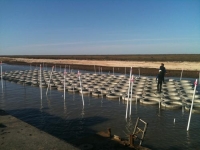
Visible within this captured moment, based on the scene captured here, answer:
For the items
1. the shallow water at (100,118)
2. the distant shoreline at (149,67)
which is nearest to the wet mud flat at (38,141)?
the shallow water at (100,118)

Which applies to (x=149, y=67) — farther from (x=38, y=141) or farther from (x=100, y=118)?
(x=38, y=141)

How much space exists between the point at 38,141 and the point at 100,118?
19.8 feet

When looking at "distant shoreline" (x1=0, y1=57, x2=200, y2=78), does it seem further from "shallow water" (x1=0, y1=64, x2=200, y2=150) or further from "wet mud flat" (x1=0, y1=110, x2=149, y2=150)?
"wet mud flat" (x1=0, y1=110, x2=149, y2=150)

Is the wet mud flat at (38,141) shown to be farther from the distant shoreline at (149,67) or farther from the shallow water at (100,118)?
the distant shoreline at (149,67)

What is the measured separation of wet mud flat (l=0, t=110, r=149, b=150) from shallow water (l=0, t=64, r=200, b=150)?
1311 millimetres

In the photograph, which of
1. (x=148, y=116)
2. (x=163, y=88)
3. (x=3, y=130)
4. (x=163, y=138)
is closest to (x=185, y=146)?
(x=163, y=138)

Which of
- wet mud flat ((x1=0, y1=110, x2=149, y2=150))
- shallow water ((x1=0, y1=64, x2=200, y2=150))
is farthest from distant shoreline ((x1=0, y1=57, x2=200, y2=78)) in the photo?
wet mud flat ((x1=0, y1=110, x2=149, y2=150))

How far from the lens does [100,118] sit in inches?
526

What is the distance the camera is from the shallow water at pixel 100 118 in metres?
10.3

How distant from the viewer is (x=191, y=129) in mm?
11422

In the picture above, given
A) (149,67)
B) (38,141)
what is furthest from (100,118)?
(149,67)

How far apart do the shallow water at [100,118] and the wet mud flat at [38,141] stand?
131 centimetres

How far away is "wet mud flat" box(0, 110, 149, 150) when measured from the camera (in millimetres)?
7418

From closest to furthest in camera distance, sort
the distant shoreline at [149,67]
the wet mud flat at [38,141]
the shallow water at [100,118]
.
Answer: the wet mud flat at [38,141] → the shallow water at [100,118] → the distant shoreline at [149,67]
